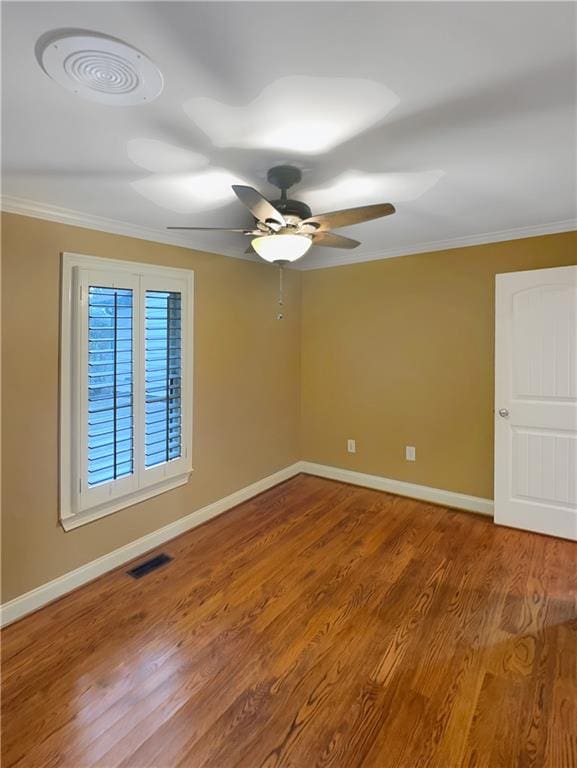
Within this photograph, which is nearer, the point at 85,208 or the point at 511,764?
the point at 511,764

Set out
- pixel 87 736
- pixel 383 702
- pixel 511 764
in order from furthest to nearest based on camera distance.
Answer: pixel 383 702
pixel 87 736
pixel 511 764

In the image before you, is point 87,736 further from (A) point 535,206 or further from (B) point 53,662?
(A) point 535,206

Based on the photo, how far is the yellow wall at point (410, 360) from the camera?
338cm

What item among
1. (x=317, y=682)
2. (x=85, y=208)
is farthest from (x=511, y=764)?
(x=85, y=208)

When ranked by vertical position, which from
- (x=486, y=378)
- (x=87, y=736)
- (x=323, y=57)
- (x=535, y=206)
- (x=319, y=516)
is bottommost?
(x=87, y=736)

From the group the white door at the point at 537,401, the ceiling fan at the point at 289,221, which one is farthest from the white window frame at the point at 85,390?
the white door at the point at 537,401

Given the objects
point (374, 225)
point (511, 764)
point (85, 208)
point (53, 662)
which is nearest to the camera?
point (511, 764)

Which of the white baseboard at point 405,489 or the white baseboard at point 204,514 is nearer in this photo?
the white baseboard at point 204,514

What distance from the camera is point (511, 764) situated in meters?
1.45

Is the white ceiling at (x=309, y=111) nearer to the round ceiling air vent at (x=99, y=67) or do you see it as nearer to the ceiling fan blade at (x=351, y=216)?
the round ceiling air vent at (x=99, y=67)

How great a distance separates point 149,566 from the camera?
Answer: 2.74 meters

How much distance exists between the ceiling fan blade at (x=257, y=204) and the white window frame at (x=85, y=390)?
4.04ft

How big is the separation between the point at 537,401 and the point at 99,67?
327 cm

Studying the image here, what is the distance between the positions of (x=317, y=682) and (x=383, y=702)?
290mm
